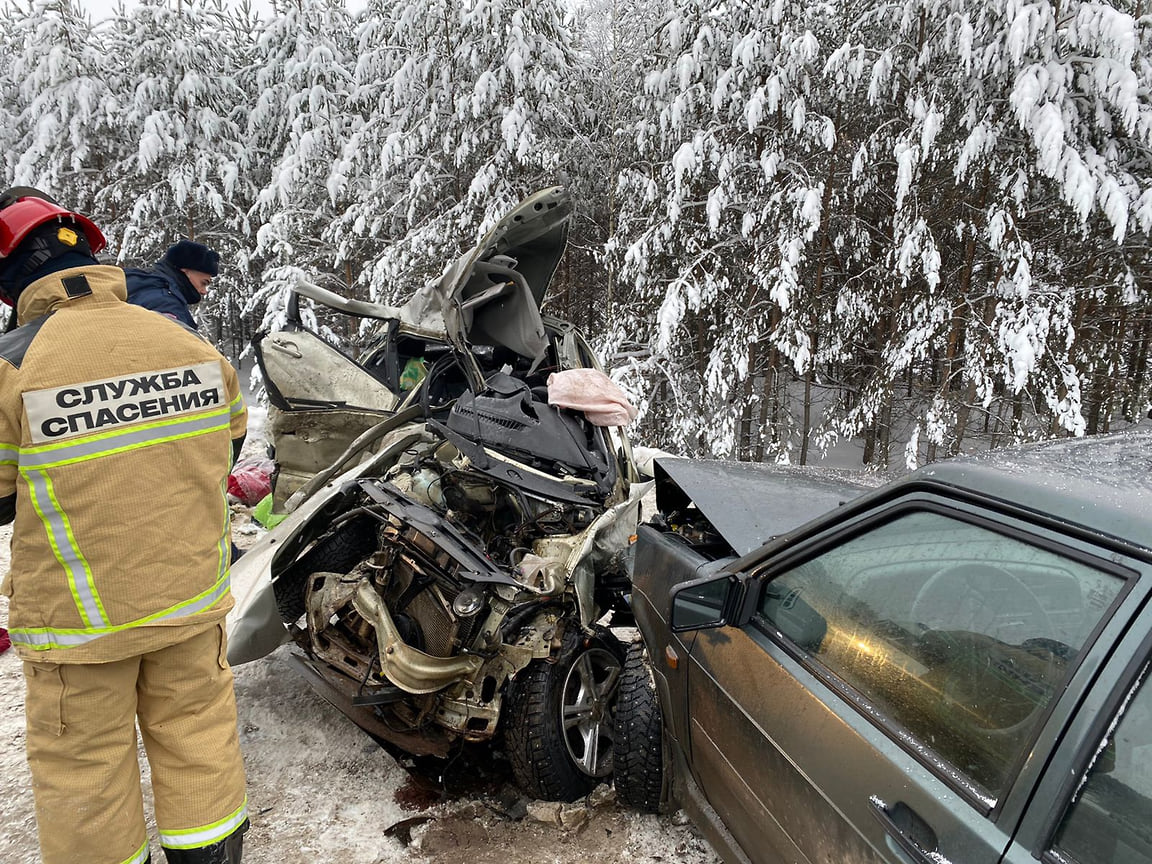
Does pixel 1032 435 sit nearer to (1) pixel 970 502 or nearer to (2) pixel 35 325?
(1) pixel 970 502

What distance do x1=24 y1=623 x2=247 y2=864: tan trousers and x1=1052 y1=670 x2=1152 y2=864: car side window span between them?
7.27ft

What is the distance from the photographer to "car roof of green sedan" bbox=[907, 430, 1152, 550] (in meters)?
1.16

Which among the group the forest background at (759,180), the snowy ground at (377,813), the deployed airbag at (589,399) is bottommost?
the snowy ground at (377,813)

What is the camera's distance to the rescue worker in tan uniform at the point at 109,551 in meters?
1.88

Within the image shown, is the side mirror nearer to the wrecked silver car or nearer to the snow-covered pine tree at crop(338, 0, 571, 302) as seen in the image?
the wrecked silver car

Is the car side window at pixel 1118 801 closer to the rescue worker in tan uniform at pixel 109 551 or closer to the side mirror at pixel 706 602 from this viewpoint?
the side mirror at pixel 706 602

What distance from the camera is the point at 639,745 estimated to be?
2.45 metres

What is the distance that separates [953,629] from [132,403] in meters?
2.17

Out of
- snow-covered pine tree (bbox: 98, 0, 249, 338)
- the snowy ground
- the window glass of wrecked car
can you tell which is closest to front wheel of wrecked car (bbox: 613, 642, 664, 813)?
the snowy ground

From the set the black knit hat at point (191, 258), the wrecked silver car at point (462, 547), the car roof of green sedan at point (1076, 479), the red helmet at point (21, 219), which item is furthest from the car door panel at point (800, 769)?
the black knit hat at point (191, 258)

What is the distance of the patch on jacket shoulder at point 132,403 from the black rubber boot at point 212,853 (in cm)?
126

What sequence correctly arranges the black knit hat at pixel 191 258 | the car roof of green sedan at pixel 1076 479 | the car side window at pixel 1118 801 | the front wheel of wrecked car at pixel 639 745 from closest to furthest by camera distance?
1. the car side window at pixel 1118 801
2. the car roof of green sedan at pixel 1076 479
3. the front wheel of wrecked car at pixel 639 745
4. the black knit hat at pixel 191 258

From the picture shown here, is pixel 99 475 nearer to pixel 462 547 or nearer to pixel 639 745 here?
pixel 462 547

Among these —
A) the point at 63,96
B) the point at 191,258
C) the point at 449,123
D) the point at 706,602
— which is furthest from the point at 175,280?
the point at 63,96
